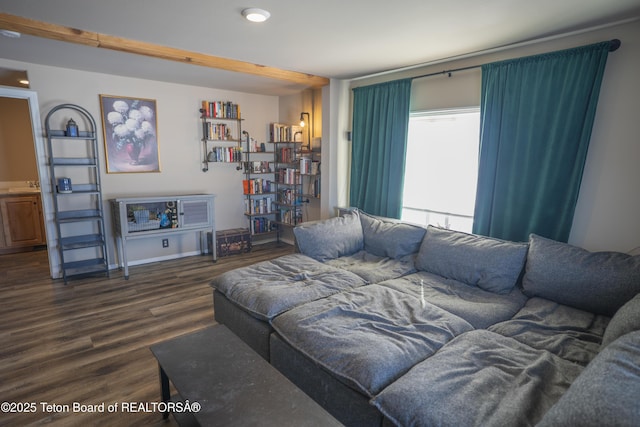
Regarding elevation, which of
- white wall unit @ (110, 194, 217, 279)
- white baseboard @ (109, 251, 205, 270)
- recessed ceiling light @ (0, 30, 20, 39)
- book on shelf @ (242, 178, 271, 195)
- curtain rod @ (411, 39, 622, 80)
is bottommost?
white baseboard @ (109, 251, 205, 270)

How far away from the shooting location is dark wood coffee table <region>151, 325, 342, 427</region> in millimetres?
1280

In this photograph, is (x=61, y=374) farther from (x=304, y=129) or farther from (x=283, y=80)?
(x=304, y=129)

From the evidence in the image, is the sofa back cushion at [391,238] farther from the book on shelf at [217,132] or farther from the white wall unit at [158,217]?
the book on shelf at [217,132]

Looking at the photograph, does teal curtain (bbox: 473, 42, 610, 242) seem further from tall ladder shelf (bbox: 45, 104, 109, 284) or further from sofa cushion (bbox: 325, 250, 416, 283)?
tall ladder shelf (bbox: 45, 104, 109, 284)

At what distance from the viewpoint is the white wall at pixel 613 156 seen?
229cm

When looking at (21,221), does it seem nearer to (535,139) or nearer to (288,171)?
(288,171)

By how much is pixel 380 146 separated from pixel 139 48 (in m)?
2.53

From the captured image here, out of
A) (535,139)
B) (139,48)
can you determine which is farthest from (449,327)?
(139,48)

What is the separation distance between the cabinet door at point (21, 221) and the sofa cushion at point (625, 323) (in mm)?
6503

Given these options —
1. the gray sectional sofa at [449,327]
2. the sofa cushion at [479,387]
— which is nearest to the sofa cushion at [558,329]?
the gray sectional sofa at [449,327]

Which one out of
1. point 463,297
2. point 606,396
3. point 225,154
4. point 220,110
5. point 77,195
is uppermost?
point 220,110

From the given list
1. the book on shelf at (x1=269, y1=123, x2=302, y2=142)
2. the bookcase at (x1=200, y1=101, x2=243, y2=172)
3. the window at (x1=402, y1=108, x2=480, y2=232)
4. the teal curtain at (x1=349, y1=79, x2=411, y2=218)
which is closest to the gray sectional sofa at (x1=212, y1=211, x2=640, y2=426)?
the window at (x1=402, y1=108, x2=480, y2=232)

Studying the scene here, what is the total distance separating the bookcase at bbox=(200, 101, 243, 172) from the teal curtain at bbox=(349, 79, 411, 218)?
1.90 m

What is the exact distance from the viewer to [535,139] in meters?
2.66
